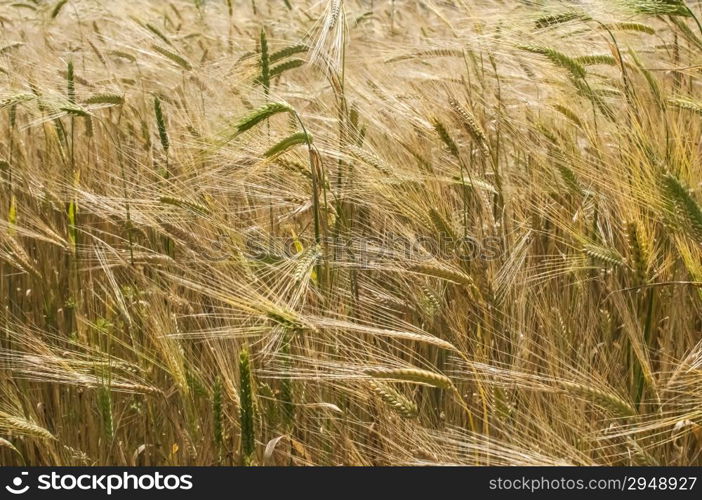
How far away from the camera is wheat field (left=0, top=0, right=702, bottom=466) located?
159cm

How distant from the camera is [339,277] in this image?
75.0 inches

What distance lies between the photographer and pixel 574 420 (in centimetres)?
159

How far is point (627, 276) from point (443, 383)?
31.5 inches

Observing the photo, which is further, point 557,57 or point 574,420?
point 557,57

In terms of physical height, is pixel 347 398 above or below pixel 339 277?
below

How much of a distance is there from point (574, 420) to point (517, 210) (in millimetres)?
623

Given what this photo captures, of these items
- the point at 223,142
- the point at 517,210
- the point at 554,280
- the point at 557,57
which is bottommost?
the point at 554,280

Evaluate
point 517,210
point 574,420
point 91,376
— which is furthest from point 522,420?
point 91,376

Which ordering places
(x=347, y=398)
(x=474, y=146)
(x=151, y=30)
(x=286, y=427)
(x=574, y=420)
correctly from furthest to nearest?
(x=151, y=30), (x=474, y=146), (x=347, y=398), (x=286, y=427), (x=574, y=420)

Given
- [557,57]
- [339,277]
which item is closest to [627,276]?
[557,57]

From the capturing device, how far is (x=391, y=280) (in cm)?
215

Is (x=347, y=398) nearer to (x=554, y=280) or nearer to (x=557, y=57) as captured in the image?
(x=554, y=280)

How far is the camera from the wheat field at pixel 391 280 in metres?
1.59

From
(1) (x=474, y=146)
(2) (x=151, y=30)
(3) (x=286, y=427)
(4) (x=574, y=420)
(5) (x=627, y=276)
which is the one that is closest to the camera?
(4) (x=574, y=420)
